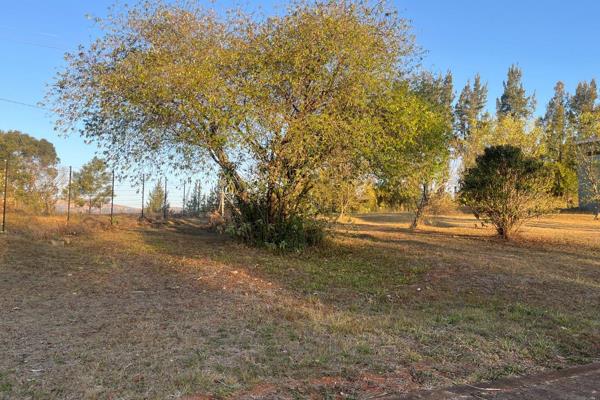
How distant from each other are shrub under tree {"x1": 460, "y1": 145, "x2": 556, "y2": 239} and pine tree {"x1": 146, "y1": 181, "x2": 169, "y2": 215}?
13615mm

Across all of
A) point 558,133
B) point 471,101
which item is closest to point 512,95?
point 471,101

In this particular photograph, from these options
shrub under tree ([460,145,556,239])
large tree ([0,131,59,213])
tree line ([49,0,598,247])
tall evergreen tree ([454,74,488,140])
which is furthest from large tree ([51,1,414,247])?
tall evergreen tree ([454,74,488,140])

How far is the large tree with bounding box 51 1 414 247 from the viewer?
9.65 m

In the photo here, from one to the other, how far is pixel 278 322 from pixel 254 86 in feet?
18.3

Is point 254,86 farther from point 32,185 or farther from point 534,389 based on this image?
point 32,185

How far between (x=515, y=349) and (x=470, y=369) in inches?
33.2

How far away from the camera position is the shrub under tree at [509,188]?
14.6 m

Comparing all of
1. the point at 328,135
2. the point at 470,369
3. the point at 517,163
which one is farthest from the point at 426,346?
the point at 517,163

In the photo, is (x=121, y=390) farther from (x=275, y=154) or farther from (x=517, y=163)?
(x=517, y=163)

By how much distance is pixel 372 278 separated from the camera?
28.7 ft

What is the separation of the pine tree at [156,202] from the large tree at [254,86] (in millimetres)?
11290

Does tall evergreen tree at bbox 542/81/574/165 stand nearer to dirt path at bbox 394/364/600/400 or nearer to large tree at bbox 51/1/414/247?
large tree at bbox 51/1/414/247

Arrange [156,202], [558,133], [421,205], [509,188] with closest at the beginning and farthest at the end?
[509,188] < [421,205] < [156,202] < [558,133]

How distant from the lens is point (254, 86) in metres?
9.72
